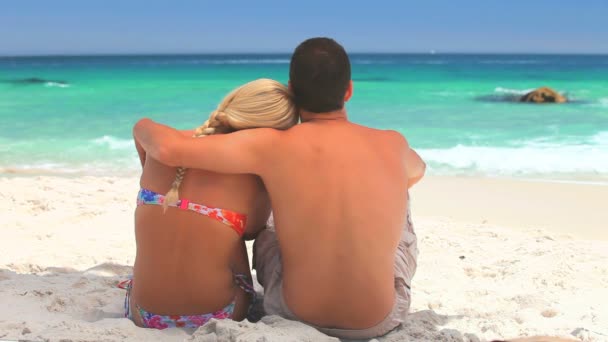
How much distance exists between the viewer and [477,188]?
645 centimetres

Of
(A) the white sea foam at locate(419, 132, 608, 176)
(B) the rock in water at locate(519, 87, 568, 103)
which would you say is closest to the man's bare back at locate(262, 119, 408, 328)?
(A) the white sea foam at locate(419, 132, 608, 176)

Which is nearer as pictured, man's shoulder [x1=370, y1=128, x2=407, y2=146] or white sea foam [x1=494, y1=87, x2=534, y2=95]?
man's shoulder [x1=370, y1=128, x2=407, y2=146]

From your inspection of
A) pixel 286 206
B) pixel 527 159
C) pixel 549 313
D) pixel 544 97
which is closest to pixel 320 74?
pixel 286 206

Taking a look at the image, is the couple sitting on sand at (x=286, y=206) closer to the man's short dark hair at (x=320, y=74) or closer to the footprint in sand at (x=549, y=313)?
the man's short dark hair at (x=320, y=74)

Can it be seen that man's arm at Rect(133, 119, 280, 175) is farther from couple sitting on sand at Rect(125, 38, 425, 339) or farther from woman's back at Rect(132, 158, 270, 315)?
woman's back at Rect(132, 158, 270, 315)

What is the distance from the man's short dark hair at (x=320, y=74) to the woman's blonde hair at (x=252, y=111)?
0.21 feet

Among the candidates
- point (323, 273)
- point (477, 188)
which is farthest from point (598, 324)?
point (477, 188)

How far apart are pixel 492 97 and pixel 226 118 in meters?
18.7

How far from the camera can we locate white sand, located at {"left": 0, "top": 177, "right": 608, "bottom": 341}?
249cm

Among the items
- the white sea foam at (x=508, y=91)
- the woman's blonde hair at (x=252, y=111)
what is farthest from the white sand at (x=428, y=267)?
the white sea foam at (x=508, y=91)

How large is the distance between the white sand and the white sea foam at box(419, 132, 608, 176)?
1601mm

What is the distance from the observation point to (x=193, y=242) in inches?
92.4

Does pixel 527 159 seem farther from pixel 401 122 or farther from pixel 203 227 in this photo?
pixel 203 227

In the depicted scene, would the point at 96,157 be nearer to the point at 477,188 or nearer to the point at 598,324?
the point at 477,188
